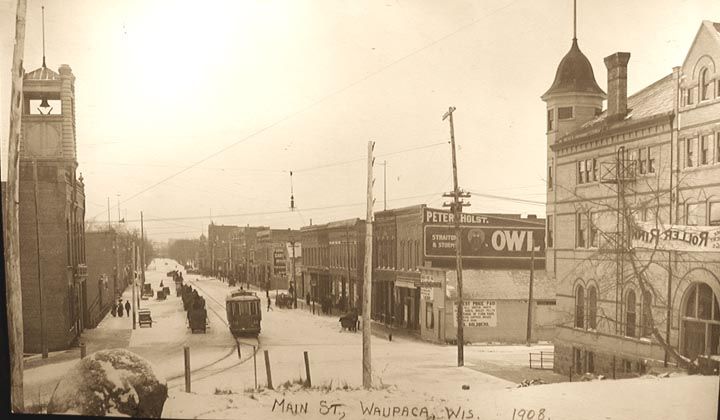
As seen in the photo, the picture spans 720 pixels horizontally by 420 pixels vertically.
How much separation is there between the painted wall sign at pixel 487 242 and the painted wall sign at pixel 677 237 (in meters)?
0.91

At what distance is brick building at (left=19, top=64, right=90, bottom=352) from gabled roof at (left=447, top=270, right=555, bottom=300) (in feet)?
14.3

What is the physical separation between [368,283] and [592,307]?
7.47 ft

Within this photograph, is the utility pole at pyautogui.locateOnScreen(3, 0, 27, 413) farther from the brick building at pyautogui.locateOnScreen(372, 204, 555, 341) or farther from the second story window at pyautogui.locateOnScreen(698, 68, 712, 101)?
the second story window at pyautogui.locateOnScreen(698, 68, 712, 101)

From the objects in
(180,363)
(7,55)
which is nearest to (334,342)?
(180,363)

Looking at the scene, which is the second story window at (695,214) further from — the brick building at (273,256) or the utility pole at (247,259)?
the utility pole at (247,259)

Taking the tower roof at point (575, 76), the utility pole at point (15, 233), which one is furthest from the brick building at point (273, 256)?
the tower roof at point (575, 76)

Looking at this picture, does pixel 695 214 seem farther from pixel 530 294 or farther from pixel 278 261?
pixel 278 261

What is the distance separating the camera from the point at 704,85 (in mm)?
6117

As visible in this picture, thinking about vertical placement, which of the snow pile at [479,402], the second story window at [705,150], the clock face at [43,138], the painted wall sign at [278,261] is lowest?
the snow pile at [479,402]

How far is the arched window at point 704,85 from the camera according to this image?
6.08 metres

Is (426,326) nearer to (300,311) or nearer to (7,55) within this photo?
(300,311)

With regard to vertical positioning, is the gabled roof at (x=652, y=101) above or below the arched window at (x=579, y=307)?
above

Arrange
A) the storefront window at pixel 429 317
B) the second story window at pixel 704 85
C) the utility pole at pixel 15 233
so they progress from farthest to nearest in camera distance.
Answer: the storefront window at pixel 429 317
the utility pole at pixel 15 233
the second story window at pixel 704 85

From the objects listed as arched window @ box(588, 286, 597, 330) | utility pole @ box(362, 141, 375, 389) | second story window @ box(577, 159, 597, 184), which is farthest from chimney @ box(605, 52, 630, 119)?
utility pole @ box(362, 141, 375, 389)
